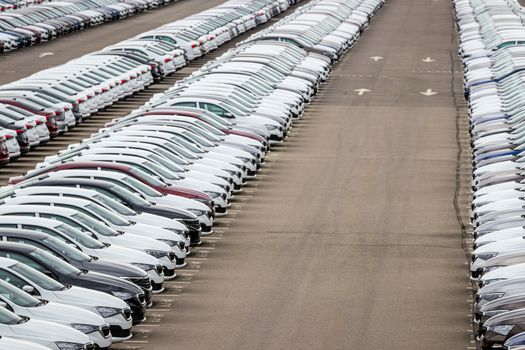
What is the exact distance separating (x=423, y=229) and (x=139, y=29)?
191 feet

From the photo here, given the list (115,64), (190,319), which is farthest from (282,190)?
(115,64)

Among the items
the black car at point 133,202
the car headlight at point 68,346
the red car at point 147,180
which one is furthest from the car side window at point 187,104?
the car headlight at point 68,346

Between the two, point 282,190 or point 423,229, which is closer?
point 423,229

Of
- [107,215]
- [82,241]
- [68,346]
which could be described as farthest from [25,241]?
[68,346]

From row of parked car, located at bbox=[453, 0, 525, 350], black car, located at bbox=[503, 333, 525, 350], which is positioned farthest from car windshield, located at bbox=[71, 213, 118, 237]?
black car, located at bbox=[503, 333, 525, 350]

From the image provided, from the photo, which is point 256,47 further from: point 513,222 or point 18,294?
point 18,294

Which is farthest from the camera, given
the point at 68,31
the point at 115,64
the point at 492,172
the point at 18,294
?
the point at 68,31

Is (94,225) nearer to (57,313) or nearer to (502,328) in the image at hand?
(57,313)

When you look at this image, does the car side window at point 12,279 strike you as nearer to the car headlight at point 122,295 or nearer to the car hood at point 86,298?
the car hood at point 86,298

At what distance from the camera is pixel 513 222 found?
28391 millimetres

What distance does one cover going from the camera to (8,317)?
826 inches

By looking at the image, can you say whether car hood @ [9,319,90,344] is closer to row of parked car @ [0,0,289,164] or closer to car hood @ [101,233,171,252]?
car hood @ [101,233,171,252]

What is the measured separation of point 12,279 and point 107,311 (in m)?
1.55

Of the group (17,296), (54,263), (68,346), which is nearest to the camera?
(68,346)
